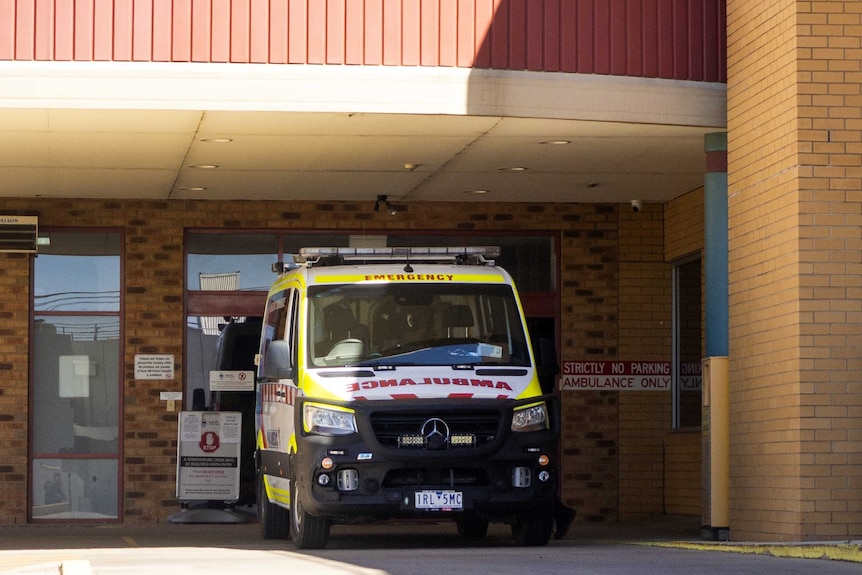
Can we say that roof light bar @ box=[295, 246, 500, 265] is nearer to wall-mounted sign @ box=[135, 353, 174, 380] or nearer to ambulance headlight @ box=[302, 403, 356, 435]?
ambulance headlight @ box=[302, 403, 356, 435]

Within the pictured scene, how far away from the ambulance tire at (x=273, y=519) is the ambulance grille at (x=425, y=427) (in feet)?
8.58

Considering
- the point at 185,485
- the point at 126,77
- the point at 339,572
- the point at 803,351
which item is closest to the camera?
the point at 339,572

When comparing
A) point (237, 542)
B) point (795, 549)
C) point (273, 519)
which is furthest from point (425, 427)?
point (237, 542)

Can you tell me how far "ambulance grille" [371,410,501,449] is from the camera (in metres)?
11.6

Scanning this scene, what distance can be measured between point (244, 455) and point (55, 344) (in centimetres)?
253

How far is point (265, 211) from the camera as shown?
18406 mm

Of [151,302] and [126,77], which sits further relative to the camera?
Result: [151,302]

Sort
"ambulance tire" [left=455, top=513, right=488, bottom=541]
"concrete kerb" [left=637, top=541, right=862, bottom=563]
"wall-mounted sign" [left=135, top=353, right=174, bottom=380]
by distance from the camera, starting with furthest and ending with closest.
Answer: "wall-mounted sign" [left=135, top=353, right=174, bottom=380], "ambulance tire" [left=455, top=513, right=488, bottom=541], "concrete kerb" [left=637, top=541, right=862, bottom=563]

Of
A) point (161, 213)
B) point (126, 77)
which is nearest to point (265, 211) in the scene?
point (161, 213)

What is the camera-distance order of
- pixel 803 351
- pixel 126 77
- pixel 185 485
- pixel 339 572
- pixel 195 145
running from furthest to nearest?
pixel 185 485
pixel 195 145
pixel 126 77
pixel 803 351
pixel 339 572

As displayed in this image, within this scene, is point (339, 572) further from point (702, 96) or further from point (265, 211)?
point (265, 211)

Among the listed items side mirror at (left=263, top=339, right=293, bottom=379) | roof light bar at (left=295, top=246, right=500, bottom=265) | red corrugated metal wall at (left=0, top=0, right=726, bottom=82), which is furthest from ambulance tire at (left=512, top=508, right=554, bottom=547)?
red corrugated metal wall at (left=0, top=0, right=726, bottom=82)

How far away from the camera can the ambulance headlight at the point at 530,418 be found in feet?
38.9

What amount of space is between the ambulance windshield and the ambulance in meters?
0.01
